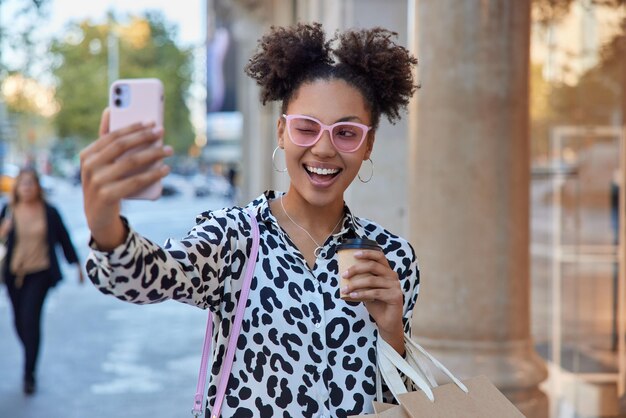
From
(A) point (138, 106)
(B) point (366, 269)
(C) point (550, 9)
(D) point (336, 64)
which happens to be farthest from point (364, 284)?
(C) point (550, 9)

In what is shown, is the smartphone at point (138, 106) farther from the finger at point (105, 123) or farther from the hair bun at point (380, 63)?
the hair bun at point (380, 63)

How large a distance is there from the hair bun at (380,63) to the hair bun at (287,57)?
0.20ft

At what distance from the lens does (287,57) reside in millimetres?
2791

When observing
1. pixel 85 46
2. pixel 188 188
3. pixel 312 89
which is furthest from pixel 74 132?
pixel 312 89

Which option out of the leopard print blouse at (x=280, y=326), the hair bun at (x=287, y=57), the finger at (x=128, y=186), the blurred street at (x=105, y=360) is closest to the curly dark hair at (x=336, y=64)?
the hair bun at (x=287, y=57)

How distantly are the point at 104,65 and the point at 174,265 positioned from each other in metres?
72.2

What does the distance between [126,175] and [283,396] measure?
0.90m

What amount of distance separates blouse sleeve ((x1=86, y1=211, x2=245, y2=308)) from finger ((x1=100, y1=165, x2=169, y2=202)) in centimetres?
16

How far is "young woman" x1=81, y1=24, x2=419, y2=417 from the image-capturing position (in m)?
2.50

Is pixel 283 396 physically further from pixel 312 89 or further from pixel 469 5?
pixel 469 5

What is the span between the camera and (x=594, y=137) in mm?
9109

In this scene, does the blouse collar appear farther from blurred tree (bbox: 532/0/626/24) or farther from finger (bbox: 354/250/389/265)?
blurred tree (bbox: 532/0/626/24)

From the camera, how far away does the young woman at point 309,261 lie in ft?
8.19

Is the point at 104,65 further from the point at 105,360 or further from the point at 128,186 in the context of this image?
the point at 128,186
